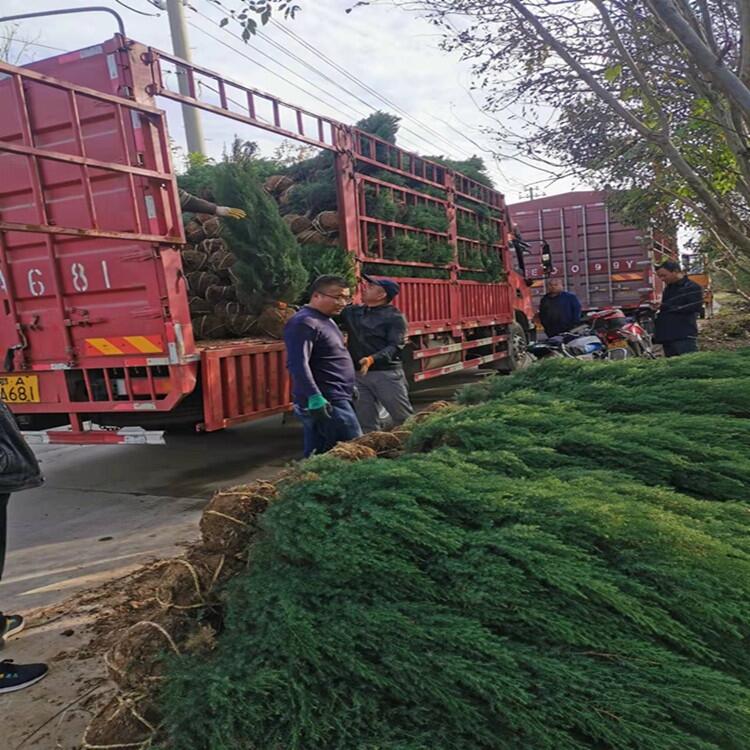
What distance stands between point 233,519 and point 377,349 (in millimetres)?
3235

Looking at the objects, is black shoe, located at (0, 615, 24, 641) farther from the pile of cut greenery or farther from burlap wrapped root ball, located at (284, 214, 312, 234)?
burlap wrapped root ball, located at (284, 214, 312, 234)

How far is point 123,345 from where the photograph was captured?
4.43 m

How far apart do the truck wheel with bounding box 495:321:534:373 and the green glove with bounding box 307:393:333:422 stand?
20.8 feet

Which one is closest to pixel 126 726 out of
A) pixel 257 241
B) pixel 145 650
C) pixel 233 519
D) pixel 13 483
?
pixel 145 650

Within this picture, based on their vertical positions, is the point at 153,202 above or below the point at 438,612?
above

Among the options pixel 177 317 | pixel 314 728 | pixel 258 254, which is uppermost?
pixel 258 254

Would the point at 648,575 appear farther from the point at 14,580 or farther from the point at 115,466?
the point at 115,466

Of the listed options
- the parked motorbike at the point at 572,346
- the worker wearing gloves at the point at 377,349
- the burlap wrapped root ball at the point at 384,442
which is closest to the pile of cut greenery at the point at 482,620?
the burlap wrapped root ball at the point at 384,442

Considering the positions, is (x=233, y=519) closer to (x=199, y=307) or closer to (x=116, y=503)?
(x=116, y=503)

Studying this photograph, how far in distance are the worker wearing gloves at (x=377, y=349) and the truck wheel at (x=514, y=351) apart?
16.7 feet

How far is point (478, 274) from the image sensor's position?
28.6ft

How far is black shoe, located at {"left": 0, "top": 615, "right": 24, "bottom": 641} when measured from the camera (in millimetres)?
2793

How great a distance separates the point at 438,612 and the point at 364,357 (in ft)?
12.3

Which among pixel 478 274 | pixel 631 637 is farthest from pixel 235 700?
pixel 478 274
